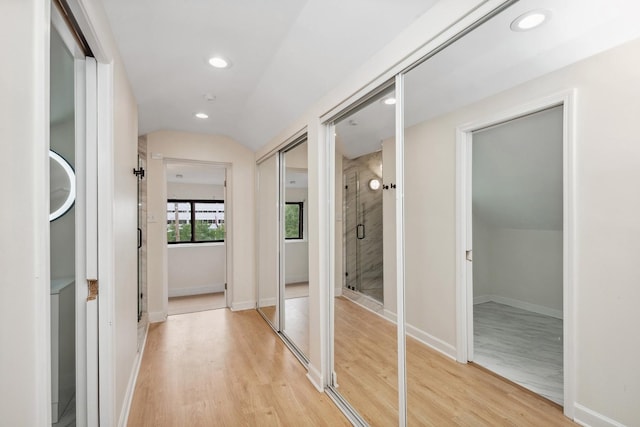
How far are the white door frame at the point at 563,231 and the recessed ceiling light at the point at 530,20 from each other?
25cm

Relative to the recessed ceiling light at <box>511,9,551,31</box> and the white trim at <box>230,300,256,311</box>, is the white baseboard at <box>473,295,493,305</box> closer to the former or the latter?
the recessed ceiling light at <box>511,9,551,31</box>

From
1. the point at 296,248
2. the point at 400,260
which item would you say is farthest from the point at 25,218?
the point at 296,248

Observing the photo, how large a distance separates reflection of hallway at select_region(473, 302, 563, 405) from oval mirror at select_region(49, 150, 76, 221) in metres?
2.25

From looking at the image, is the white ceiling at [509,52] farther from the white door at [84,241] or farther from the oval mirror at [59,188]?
the oval mirror at [59,188]

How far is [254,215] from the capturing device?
4414mm

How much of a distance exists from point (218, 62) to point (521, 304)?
2.39 meters

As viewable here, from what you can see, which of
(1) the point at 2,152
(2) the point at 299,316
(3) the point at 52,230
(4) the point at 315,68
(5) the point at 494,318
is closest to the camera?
(1) the point at 2,152

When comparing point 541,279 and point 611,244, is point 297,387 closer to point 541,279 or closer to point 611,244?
point 541,279

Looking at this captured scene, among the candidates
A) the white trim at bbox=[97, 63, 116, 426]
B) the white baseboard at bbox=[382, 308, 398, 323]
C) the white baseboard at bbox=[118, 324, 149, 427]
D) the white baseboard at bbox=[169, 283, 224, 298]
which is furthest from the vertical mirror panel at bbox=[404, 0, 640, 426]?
the white baseboard at bbox=[169, 283, 224, 298]

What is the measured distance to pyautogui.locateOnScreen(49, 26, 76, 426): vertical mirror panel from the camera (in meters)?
1.67

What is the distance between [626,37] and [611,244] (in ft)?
1.99

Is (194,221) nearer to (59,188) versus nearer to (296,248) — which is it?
(296,248)

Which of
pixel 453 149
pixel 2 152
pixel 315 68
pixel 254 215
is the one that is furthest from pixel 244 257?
pixel 2 152

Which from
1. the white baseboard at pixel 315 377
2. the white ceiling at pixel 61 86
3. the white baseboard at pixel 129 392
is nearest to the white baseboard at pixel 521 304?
the white baseboard at pixel 315 377
